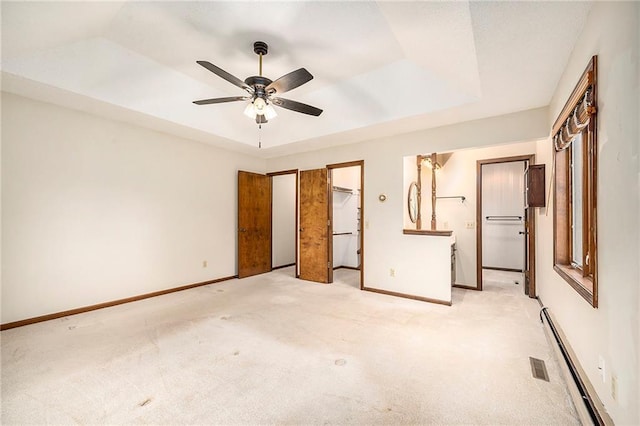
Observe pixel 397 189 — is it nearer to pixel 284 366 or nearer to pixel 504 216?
pixel 284 366

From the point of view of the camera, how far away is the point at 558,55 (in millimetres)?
2111

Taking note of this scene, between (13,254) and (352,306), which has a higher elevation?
(13,254)

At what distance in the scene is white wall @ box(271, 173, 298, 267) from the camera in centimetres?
614

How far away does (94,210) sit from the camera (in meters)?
3.46

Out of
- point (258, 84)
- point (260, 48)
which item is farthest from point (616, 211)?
point (260, 48)

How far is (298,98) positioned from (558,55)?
2.79 metres

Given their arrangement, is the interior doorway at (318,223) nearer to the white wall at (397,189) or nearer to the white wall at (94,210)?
the white wall at (397,189)

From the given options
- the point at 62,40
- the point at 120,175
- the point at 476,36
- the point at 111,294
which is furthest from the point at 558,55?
the point at 111,294

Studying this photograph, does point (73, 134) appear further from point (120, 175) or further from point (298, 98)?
point (298, 98)

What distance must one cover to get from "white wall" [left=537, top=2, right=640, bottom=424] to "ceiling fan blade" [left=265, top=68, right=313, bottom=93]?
1.81 meters

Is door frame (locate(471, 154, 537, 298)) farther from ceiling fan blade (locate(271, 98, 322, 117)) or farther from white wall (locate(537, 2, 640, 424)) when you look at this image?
ceiling fan blade (locate(271, 98, 322, 117))

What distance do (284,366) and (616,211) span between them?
7.45 feet

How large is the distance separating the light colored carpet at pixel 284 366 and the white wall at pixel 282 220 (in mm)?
2640

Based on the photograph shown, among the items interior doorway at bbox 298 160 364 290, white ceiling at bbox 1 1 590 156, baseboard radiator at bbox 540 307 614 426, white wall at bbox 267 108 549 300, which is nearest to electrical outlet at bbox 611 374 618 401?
baseboard radiator at bbox 540 307 614 426
